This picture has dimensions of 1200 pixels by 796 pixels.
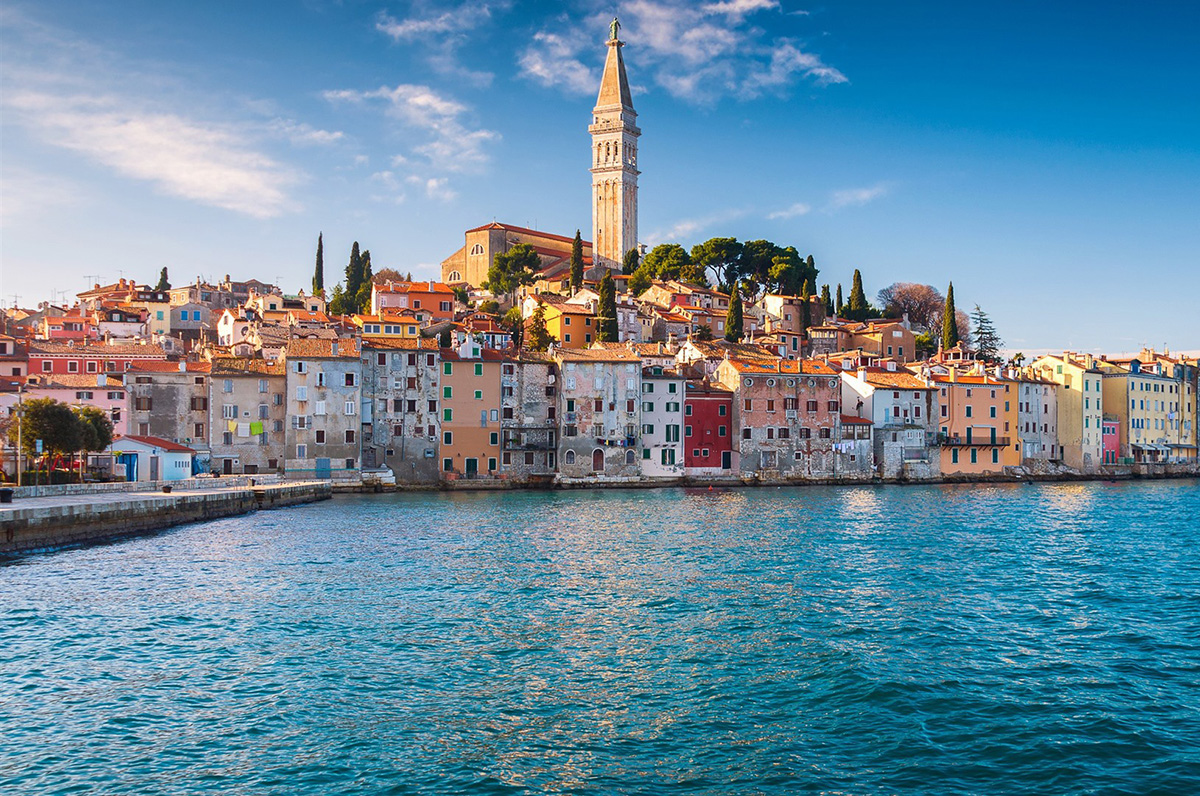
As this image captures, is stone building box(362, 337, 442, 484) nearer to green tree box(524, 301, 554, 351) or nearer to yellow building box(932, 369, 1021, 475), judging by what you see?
green tree box(524, 301, 554, 351)

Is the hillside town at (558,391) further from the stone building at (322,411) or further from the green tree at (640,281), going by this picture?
the green tree at (640,281)

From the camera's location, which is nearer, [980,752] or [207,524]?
[980,752]

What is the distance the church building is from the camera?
103m

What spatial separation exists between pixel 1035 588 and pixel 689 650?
1084 centimetres

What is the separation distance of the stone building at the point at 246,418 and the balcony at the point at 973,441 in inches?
1610

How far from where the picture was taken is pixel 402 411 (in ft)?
174

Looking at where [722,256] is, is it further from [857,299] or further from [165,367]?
[165,367]

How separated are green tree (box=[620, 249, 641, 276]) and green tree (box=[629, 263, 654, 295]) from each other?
686 cm

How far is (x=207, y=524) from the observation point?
3431cm

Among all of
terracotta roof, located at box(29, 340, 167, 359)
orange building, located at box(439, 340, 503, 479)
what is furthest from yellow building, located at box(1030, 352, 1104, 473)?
terracotta roof, located at box(29, 340, 167, 359)

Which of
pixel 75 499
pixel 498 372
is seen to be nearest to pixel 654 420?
pixel 498 372

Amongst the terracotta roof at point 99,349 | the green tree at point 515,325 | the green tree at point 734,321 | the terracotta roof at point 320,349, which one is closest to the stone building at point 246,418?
the terracotta roof at point 320,349

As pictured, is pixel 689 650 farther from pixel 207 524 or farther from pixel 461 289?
pixel 461 289

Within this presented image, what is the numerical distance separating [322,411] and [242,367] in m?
5.00
